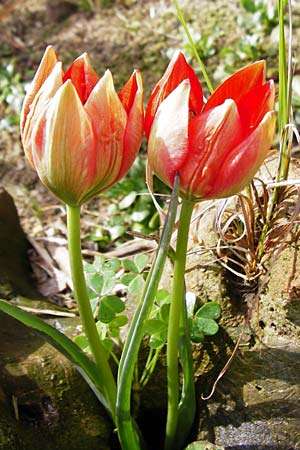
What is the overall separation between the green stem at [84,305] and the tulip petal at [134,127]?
0.34ft

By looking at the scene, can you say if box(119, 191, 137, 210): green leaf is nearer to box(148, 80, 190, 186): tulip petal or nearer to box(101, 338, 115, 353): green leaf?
box(101, 338, 115, 353): green leaf

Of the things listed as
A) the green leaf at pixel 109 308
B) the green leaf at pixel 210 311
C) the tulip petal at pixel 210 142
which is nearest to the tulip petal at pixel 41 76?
the tulip petal at pixel 210 142

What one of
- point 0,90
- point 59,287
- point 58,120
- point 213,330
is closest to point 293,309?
point 213,330

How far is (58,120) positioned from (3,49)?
2.08 m

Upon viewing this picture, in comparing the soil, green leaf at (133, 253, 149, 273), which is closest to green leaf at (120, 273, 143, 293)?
green leaf at (133, 253, 149, 273)

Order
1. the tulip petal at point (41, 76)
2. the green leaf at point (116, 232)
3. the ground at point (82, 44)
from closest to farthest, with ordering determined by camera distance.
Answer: the tulip petal at point (41, 76), the green leaf at point (116, 232), the ground at point (82, 44)

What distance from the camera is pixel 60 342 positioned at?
104 cm

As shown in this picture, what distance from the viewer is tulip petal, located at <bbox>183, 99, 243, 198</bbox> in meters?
0.86

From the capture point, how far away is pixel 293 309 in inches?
48.0

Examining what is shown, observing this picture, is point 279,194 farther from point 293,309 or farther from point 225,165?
point 225,165

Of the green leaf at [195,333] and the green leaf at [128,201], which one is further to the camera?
the green leaf at [128,201]

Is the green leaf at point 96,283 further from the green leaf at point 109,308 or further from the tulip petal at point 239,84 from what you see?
the tulip petal at point 239,84

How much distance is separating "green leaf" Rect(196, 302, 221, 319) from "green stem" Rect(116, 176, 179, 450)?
230 mm

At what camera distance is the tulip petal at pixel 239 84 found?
3.07 ft
